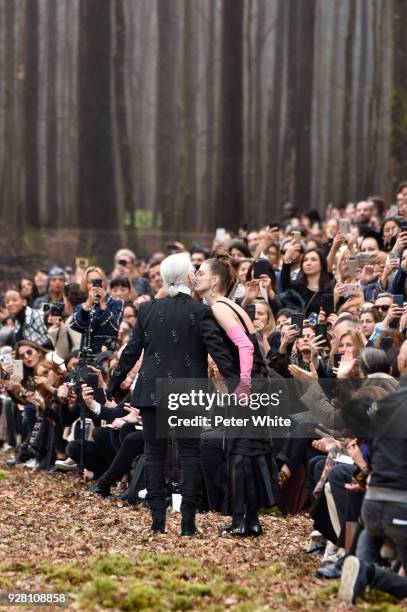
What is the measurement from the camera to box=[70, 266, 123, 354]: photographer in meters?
14.5

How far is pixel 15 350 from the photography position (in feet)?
54.3

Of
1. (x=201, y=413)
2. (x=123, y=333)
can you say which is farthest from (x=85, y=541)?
(x=123, y=333)

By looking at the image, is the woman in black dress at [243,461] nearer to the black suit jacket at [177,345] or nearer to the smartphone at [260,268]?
the black suit jacket at [177,345]

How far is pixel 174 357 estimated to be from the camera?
35.0 feet

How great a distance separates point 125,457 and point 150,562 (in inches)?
139

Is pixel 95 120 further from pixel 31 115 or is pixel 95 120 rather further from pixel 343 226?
pixel 343 226

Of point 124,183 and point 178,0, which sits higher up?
point 178,0

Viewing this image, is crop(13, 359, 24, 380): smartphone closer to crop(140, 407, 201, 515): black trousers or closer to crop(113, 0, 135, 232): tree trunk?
crop(140, 407, 201, 515): black trousers

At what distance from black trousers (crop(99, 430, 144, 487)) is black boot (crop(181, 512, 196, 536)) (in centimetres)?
217

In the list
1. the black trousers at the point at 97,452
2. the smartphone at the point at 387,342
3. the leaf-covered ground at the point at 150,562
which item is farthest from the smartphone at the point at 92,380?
the smartphone at the point at 387,342

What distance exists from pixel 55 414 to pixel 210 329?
5.14m

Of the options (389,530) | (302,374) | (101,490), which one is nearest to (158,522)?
(302,374)

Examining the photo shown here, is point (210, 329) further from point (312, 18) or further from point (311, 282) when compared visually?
point (312, 18)

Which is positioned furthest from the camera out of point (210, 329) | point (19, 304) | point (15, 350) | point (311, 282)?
point (19, 304)
